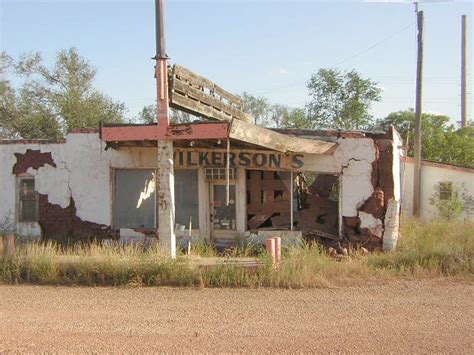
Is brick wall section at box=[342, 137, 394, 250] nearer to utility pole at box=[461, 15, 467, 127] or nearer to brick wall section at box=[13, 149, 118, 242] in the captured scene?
brick wall section at box=[13, 149, 118, 242]

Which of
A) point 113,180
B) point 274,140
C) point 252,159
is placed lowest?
point 113,180

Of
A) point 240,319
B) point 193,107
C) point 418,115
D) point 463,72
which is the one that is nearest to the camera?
point 240,319

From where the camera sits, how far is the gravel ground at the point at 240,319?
217 inches

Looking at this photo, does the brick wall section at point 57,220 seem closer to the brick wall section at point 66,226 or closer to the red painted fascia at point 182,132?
the brick wall section at point 66,226

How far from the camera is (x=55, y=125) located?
2523 centimetres

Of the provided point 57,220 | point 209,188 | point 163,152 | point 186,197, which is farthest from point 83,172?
point 163,152

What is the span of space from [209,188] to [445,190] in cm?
1043

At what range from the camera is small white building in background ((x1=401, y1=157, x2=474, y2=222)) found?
62.7ft

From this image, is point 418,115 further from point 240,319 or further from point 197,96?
point 240,319

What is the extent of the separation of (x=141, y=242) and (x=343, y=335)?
8.26 metres

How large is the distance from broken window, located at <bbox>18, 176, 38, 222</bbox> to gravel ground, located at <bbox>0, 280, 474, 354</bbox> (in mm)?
6036

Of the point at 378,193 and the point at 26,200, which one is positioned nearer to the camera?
the point at 378,193

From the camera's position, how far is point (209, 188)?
13703mm

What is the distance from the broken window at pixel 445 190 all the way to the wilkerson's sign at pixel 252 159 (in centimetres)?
905
